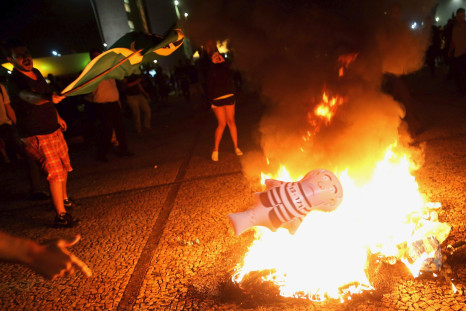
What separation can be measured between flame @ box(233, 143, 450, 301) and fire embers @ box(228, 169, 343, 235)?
14.0 inches

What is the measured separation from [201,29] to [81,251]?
267 cm

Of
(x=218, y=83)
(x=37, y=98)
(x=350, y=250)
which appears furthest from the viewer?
(x=218, y=83)

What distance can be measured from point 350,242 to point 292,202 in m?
0.73

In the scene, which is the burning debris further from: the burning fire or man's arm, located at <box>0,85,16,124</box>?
man's arm, located at <box>0,85,16,124</box>

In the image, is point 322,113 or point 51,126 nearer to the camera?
point 51,126

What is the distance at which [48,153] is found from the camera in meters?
3.57

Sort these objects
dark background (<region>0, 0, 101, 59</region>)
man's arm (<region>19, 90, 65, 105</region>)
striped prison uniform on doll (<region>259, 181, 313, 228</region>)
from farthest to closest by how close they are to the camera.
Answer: dark background (<region>0, 0, 101, 59</region>)
man's arm (<region>19, 90, 65, 105</region>)
striped prison uniform on doll (<region>259, 181, 313, 228</region>)

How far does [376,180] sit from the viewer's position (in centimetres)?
343

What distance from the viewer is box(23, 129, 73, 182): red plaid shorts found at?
11.6 feet

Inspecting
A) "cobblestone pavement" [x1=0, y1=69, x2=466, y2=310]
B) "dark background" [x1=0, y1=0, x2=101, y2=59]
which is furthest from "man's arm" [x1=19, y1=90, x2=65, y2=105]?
"dark background" [x1=0, y1=0, x2=101, y2=59]

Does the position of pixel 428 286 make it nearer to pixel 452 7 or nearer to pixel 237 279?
pixel 237 279

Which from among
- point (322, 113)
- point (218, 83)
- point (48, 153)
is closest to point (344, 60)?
point (322, 113)

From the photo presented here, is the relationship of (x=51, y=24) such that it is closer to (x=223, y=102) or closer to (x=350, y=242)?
(x=223, y=102)

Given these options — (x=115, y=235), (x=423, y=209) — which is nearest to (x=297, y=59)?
(x=423, y=209)
